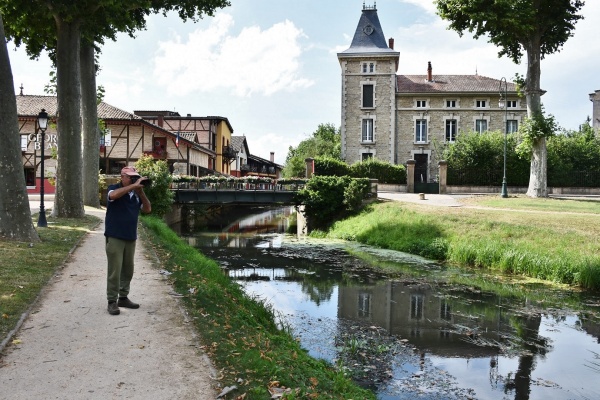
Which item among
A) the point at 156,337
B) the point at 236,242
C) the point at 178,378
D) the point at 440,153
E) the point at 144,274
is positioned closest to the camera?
the point at 178,378

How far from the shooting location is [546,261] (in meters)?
15.8

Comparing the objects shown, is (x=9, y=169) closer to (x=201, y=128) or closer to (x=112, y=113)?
(x=112, y=113)

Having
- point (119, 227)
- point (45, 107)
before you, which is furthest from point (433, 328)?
point (45, 107)

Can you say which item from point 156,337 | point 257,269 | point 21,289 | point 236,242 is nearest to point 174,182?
point 236,242

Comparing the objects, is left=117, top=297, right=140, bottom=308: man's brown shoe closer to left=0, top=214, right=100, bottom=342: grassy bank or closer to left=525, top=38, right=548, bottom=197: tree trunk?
left=0, top=214, right=100, bottom=342: grassy bank

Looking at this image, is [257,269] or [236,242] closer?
[257,269]

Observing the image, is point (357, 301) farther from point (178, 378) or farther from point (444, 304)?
point (178, 378)

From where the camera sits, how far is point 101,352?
5582mm

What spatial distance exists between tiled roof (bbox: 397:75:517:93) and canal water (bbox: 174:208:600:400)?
29501 millimetres

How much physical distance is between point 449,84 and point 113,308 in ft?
142

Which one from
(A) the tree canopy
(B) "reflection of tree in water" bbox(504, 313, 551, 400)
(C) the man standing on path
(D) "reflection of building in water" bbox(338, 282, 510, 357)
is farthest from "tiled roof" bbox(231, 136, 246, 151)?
(C) the man standing on path

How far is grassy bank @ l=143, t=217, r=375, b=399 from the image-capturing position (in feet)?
16.8

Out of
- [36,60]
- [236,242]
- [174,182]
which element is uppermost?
[36,60]

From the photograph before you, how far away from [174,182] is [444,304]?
67.7 feet
